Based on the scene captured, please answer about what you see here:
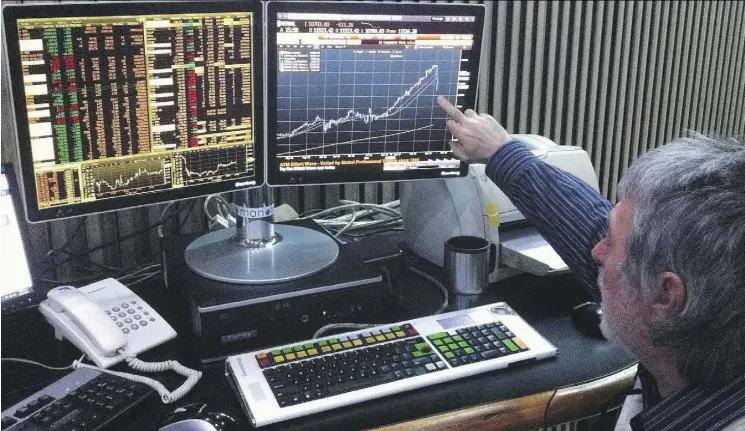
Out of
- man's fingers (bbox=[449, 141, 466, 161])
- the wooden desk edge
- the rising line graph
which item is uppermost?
the rising line graph

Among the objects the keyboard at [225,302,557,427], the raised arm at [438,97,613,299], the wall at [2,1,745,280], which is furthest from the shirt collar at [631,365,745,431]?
the wall at [2,1,745,280]

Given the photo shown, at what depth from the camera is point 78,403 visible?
46.3 inches

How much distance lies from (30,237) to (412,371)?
926 mm

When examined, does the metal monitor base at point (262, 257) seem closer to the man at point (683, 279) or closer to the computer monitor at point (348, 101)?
the computer monitor at point (348, 101)

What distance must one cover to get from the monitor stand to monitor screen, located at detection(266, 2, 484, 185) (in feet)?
0.26

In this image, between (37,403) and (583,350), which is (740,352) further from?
(37,403)

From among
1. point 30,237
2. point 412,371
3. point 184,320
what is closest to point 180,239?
point 184,320

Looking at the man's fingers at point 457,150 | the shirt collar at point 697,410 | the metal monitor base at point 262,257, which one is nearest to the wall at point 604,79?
the metal monitor base at point 262,257

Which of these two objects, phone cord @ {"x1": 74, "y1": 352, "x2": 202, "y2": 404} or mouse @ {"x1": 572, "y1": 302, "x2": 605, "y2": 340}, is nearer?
phone cord @ {"x1": 74, "y1": 352, "x2": 202, "y2": 404}

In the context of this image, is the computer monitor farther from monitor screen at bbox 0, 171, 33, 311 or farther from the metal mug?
monitor screen at bbox 0, 171, 33, 311

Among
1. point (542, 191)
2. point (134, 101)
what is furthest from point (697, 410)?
point (134, 101)

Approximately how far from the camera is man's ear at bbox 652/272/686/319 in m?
0.98

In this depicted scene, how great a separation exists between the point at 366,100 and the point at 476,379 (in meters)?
0.56

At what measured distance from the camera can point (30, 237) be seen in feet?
5.57
